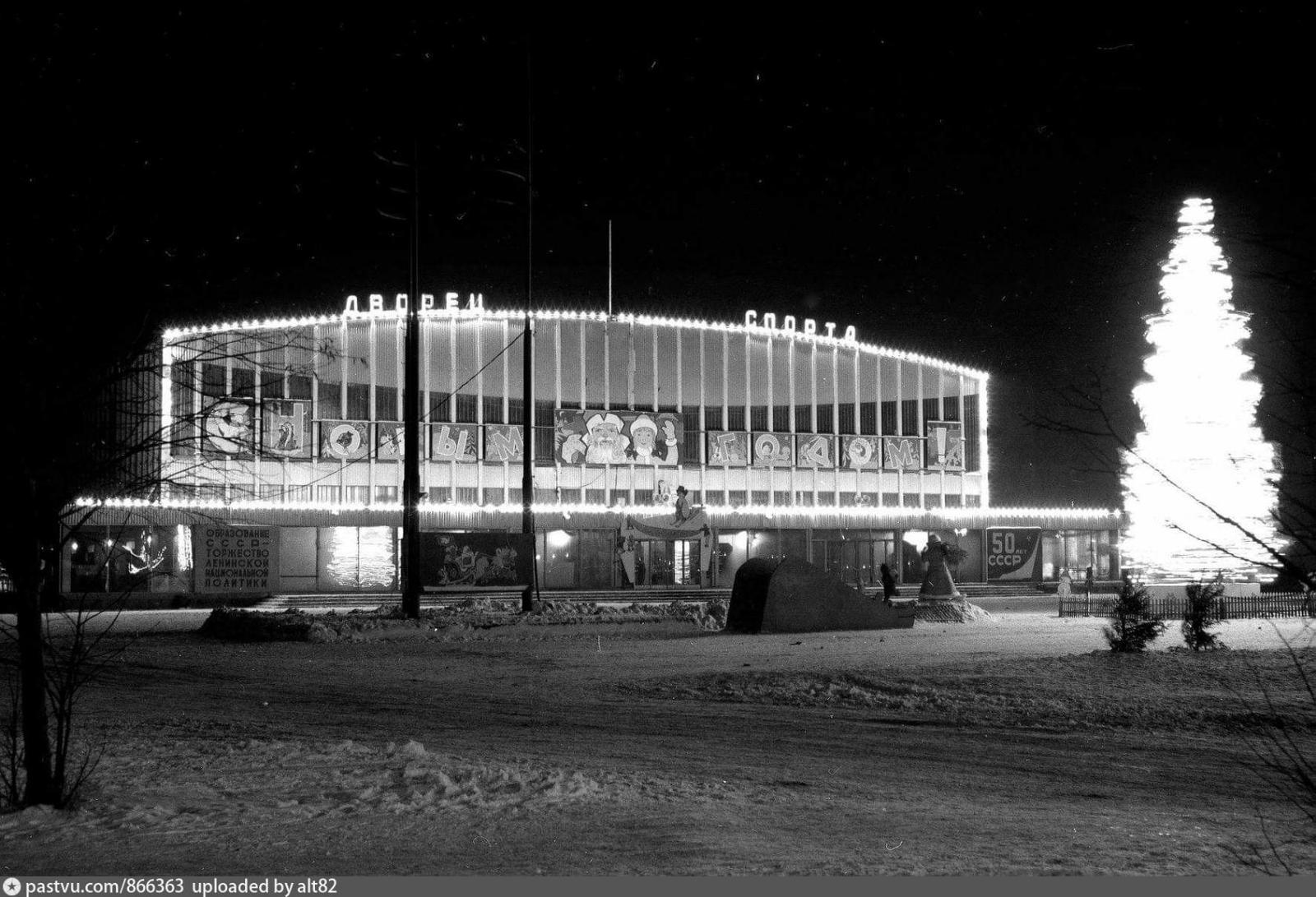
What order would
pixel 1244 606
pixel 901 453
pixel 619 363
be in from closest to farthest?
1. pixel 1244 606
2. pixel 619 363
3. pixel 901 453

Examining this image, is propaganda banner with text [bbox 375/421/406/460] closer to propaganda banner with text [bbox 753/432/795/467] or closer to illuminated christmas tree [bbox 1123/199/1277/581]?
propaganda banner with text [bbox 753/432/795/467]

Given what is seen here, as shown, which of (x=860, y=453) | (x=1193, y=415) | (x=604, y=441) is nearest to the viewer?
(x=1193, y=415)

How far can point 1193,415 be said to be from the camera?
3117cm

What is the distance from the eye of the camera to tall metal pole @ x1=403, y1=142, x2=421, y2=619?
28.8 meters

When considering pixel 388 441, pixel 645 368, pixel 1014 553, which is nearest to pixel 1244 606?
pixel 1014 553

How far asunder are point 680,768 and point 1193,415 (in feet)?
81.5

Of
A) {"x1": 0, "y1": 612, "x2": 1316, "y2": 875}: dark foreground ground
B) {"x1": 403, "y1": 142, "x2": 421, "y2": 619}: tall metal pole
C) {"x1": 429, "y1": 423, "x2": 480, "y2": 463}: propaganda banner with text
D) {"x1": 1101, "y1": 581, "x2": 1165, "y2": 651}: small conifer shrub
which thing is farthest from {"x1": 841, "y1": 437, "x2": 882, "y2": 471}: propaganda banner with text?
{"x1": 0, "y1": 612, "x2": 1316, "y2": 875}: dark foreground ground

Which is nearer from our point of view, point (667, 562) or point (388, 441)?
point (388, 441)

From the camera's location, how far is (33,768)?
8172mm

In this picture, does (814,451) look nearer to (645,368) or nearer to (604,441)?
(645,368)

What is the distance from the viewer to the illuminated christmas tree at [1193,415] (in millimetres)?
29969

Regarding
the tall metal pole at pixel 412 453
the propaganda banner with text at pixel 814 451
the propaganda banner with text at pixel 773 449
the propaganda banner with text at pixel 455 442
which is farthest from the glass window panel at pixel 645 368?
the tall metal pole at pixel 412 453

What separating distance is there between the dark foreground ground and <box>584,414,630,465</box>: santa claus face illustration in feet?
93.7

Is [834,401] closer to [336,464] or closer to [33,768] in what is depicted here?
[336,464]
